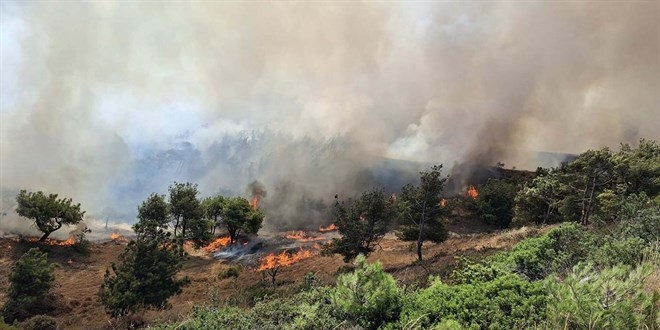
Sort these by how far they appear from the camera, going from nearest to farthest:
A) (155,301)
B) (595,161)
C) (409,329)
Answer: (409,329), (155,301), (595,161)

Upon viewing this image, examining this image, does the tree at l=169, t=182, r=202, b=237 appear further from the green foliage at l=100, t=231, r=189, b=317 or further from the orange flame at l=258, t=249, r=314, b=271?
the green foliage at l=100, t=231, r=189, b=317

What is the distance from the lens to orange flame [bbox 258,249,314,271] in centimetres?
4838

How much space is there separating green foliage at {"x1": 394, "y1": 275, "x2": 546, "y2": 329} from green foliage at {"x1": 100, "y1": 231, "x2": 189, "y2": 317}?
68.5 feet

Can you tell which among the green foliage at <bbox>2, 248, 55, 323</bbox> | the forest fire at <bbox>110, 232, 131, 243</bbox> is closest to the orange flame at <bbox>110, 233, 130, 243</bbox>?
the forest fire at <bbox>110, 232, 131, 243</bbox>

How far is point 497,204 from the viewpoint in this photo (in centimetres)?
6700

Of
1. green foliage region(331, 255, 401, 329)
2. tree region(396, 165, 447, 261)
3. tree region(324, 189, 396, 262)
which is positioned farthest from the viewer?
tree region(324, 189, 396, 262)

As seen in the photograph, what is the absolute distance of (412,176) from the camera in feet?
343

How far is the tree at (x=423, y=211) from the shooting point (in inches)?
1307

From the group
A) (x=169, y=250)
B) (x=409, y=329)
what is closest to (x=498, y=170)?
(x=169, y=250)

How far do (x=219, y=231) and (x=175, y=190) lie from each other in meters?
22.8

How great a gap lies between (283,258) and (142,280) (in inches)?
1073

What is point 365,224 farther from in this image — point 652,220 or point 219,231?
point 219,231

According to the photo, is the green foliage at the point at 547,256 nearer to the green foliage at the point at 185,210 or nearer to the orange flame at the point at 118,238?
the green foliage at the point at 185,210

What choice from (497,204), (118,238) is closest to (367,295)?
(497,204)
